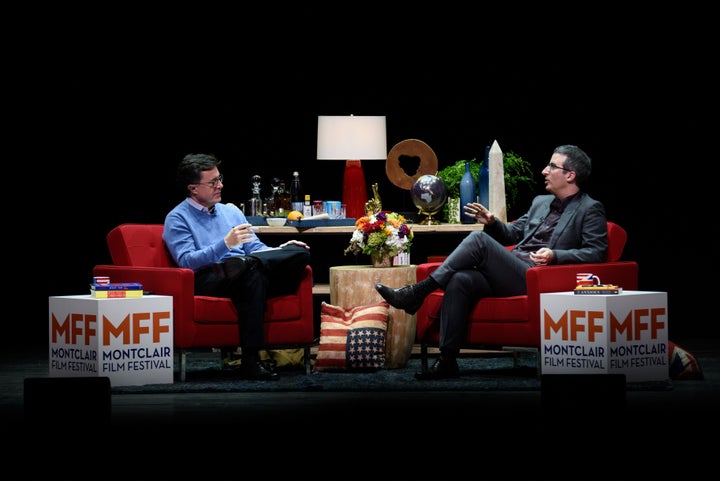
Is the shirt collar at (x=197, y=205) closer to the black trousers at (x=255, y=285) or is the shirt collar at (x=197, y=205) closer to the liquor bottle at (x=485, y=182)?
the black trousers at (x=255, y=285)

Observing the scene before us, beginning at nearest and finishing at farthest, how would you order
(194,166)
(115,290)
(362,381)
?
(115,290) → (362,381) → (194,166)

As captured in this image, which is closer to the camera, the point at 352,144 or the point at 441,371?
the point at 441,371

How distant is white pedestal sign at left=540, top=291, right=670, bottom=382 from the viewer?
5.16m

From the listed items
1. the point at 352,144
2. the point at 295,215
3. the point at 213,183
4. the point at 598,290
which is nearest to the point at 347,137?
the point at 352,144

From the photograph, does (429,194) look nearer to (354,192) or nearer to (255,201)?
(354,192)

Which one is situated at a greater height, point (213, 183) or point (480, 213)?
point (213, 183)

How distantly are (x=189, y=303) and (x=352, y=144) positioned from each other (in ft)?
5.62

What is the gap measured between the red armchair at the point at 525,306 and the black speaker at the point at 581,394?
1408 mm

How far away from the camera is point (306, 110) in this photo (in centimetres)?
766

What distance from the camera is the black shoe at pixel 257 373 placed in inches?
223

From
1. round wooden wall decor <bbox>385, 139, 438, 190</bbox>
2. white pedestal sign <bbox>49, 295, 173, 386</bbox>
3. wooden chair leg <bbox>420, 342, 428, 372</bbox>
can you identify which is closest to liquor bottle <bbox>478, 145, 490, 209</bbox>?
round wooden wall decor <bbox>385, 139, 438, 190</bbox>

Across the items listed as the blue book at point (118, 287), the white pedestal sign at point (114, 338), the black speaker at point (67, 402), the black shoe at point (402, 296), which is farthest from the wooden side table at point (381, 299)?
the black speaker at point (67, 402)

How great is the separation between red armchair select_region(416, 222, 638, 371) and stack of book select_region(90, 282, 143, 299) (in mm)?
1460

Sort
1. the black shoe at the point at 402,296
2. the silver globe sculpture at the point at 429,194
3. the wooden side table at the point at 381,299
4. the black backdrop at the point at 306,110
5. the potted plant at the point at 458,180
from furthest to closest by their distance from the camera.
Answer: the black backdrop at the point at 306,110 < the potted plant at the point at 458,180 < the silver globe sculpture at the point at 429,194 < the wooden side table at the point at 381,299 < the black shoe at the point at 402,296
